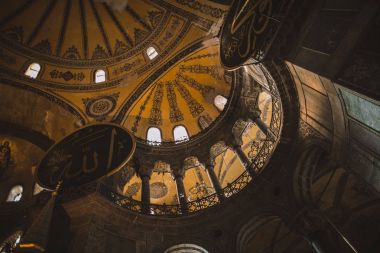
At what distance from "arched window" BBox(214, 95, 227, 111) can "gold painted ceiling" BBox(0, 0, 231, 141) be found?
0.18m

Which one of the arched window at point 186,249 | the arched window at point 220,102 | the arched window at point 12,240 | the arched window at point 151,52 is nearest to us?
the arched window at point 186,249

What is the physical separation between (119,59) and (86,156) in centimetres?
578

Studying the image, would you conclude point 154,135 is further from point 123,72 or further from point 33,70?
point 33,70

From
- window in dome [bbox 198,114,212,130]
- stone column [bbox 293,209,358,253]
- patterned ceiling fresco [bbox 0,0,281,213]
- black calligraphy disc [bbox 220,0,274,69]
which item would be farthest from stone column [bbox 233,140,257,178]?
black calligraphy disc [bbox 220,0,274,69]

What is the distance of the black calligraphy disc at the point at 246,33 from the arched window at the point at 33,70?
25.5ft

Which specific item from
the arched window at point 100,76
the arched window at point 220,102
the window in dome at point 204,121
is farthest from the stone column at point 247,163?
the arched window at point 100,76

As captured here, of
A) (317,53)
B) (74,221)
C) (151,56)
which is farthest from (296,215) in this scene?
(151,56)

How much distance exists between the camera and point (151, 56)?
12914 millimetres

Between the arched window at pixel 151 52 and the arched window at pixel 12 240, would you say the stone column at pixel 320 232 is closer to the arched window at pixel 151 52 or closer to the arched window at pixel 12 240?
the arched window at pixel 12 240

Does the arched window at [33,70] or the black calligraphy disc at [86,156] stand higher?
the arched window at [33,70]

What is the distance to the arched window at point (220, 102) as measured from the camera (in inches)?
499

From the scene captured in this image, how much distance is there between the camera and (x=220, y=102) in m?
12.8

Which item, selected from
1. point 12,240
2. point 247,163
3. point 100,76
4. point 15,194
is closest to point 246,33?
point 247,163

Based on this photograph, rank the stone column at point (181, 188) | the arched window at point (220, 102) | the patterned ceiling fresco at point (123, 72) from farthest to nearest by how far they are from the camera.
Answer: the arched window at point (220, 102) < the patterned ceiling fresco at point (123, 72) < the stone column at point (181, 188)
